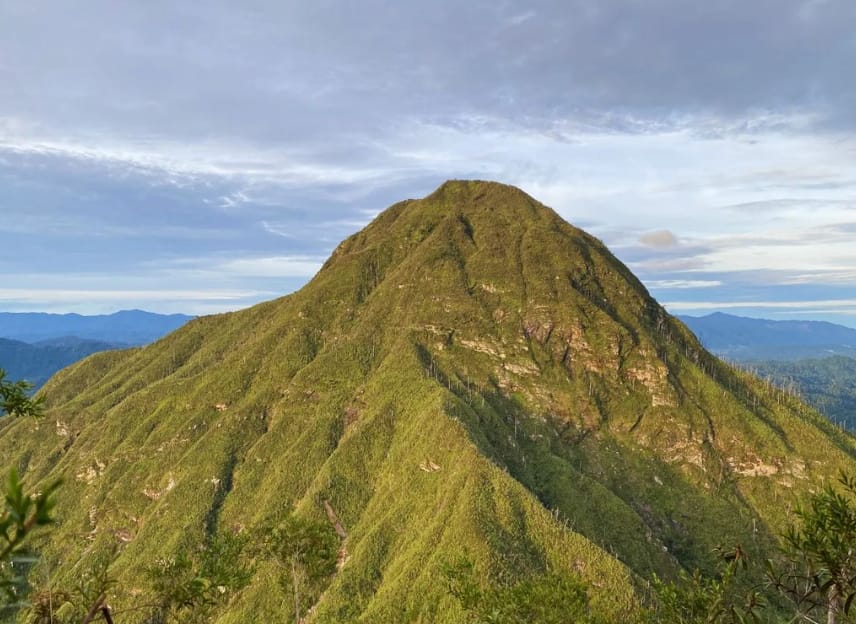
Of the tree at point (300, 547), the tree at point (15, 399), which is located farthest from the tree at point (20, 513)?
the tree at point (300, 547)

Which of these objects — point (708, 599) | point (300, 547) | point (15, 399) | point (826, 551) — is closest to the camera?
point (15, 399)

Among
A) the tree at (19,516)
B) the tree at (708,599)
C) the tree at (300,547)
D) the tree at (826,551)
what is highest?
the tree at (19,516)

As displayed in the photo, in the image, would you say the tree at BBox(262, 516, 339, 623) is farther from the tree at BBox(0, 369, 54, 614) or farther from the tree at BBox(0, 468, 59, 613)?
the tree at BBox(0, 468, 59, 613)

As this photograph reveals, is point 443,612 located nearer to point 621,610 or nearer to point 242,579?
point 621,610

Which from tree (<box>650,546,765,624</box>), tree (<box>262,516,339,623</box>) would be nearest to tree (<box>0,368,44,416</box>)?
tree (<box>650,546,765,624</box>)

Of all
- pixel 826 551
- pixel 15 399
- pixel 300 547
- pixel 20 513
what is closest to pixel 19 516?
pixel 20 513

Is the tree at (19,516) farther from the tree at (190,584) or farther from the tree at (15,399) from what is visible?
the tree at (190,584)

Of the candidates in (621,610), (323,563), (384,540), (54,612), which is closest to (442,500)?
(384,540)

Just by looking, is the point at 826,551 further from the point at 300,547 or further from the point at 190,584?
the point at 300,547
